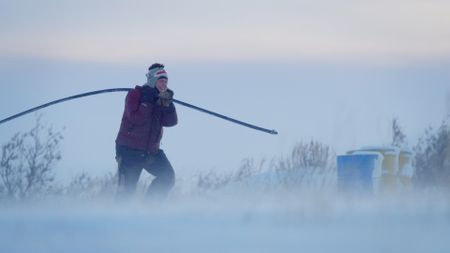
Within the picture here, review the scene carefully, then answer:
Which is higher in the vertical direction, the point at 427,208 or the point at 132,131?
the point at 132,131

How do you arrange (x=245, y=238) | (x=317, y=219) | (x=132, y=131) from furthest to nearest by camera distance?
1. (x=132, y=131)
2. (x=317, y=219)
3. (x=245, y=238)

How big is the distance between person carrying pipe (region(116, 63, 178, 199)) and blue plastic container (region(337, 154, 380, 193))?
2.19 meters

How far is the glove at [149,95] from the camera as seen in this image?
29.0ft

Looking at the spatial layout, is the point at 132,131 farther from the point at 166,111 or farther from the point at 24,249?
the point at 24,249

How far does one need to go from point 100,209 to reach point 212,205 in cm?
94

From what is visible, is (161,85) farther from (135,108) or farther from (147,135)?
(147,135)

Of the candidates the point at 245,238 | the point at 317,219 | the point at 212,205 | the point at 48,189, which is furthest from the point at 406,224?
the point at 48,189

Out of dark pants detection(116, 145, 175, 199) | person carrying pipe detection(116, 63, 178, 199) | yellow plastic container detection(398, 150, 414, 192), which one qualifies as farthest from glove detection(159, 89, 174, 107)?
yellow plastic container detection(398, 150, 414, 192)

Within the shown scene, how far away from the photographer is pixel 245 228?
5539 mm

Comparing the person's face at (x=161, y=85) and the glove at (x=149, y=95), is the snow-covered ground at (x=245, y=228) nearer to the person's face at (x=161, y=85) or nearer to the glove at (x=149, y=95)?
the glove at (x=149, y=95)

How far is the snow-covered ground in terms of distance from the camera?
16.2ft

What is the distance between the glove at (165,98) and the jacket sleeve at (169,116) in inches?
1.7

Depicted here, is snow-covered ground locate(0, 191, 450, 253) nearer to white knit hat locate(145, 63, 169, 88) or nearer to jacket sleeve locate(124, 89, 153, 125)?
jacket sleeve locate(124, 89, 153, 125)

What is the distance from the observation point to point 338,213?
243 inches
